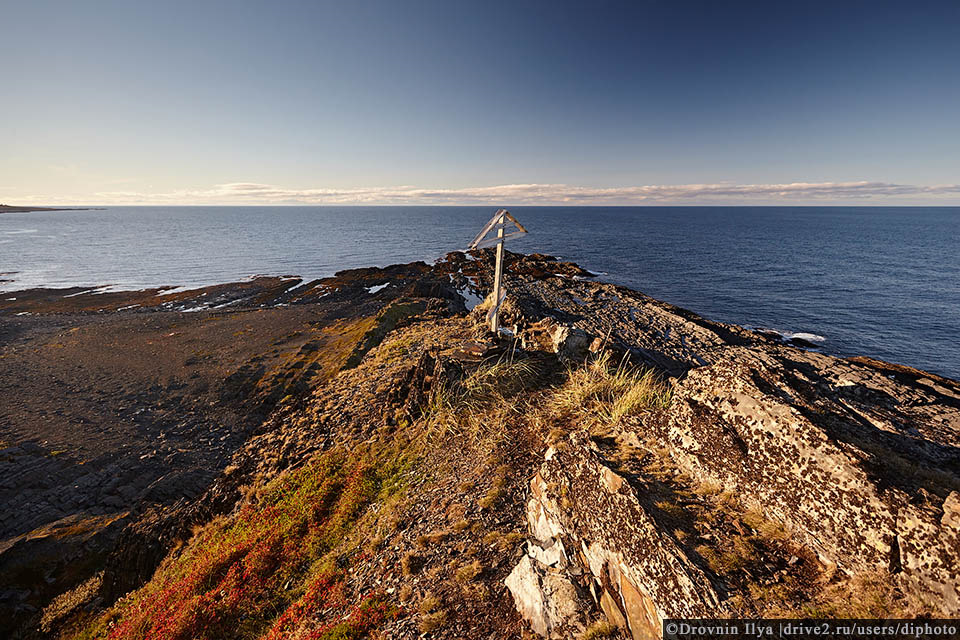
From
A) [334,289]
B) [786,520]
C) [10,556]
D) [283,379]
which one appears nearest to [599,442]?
[786,520]

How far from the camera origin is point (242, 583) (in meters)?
6.70

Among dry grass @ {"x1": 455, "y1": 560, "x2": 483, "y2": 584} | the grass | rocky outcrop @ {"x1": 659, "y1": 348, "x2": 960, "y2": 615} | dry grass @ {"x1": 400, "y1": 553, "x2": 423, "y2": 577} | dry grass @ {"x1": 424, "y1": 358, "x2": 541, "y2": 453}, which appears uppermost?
rocky outcrop @ {"x1": 659, "y1": 348, "x2": 960, "y2": 615}

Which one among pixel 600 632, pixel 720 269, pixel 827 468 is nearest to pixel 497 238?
pixel 827 468

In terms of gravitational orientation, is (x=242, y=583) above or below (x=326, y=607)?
below

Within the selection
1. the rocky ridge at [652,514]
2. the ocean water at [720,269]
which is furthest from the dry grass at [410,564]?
the ocean water at [720,269]

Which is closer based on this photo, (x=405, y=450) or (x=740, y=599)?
(x=740, y=599)

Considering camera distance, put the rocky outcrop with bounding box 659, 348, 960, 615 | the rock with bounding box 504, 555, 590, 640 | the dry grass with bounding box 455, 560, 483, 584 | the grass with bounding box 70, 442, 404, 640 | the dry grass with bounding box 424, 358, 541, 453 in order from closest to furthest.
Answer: the rocky outcrop with bounding box 659, 348, 960, 615 < the rock with bounding box 504, 555, 590, 640 < the dry grass with bounding box 455, 560, 483, 584 < the grass with bounding box 70, 442, 404, 640 < the dry grass with bounding box 424, 358, 541, 453

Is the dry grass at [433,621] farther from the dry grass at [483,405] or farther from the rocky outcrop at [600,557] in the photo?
the dry grass at [483,405]

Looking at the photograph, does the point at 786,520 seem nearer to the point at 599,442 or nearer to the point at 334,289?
the point at 599,442

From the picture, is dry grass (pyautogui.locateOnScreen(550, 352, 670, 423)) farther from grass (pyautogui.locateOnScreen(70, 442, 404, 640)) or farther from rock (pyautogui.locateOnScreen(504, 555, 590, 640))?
grass (pyautogui.locateOnScreen(70, 442, 404, 640))

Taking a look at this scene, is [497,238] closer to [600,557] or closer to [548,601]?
[600,557]

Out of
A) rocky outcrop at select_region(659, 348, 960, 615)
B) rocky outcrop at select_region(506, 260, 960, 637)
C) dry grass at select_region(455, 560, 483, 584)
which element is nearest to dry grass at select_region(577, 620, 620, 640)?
rocky outcrop at select_region(506, 260, 960, 637)

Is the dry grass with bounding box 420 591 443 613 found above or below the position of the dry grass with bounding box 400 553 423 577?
above

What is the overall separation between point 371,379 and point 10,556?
10026 millimetres
